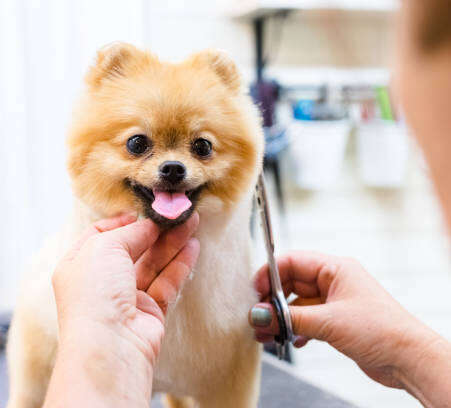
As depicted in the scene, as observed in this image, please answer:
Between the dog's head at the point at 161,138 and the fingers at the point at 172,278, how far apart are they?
5 cm

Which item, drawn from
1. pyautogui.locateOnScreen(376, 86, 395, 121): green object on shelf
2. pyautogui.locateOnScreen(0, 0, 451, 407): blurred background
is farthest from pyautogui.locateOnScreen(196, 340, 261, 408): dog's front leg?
pyautogui.locateOnScreen(376, 86, 395, 121): green object on shelf

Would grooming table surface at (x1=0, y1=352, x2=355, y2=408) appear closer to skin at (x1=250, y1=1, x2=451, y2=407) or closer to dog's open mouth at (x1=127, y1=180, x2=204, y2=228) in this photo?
skin at (x1=250, y1=1, x2=451, y2=407)

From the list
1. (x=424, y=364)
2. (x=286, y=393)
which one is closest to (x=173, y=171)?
(x=424, y=364)

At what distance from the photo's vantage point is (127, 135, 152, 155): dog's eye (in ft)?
2.36

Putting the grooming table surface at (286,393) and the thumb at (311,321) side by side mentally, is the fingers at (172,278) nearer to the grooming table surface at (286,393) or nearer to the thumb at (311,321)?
the thumb at (311,321)

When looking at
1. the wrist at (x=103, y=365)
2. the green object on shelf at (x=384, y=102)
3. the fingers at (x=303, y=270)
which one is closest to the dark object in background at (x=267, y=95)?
the green object on shelf at (x=384, y=102)

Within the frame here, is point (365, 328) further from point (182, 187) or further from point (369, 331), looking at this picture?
point (182, 187)

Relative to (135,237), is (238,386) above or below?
below

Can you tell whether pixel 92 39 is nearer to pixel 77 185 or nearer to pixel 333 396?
pixel 77 185

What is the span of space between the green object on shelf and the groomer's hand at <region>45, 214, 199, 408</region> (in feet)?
4.71

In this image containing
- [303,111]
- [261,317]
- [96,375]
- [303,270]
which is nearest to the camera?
[96,375]

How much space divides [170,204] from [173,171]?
0.06 metres

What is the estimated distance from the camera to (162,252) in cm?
75

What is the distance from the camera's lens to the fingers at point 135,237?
26.5 inches
